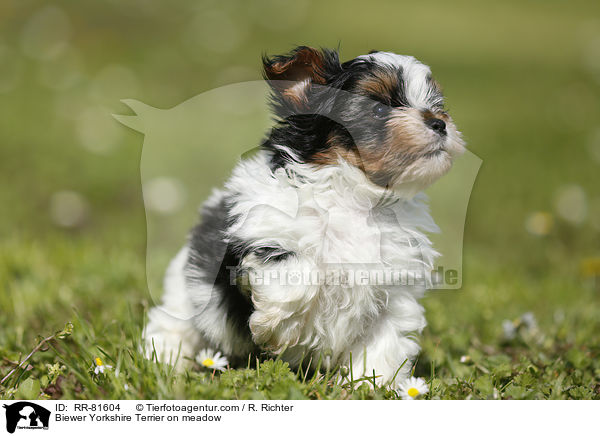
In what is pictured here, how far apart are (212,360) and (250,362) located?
0.17 m

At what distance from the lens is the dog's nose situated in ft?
7.68

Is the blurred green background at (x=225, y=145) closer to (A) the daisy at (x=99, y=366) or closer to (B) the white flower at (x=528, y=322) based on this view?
(B) the white flower at (x=528, y=322)

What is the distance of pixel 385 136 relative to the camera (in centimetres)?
236

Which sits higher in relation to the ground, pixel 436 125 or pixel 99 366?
pixel 436 125

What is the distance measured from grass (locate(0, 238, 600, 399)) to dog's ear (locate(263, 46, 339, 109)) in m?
1.16

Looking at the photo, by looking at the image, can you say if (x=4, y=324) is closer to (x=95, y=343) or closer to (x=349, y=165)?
(x=95, y=343)

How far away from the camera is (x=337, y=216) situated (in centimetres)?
250

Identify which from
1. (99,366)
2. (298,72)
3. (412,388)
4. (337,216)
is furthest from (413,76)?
(99,366)

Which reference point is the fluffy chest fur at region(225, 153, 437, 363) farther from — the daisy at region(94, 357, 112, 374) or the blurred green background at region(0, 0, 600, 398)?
the daisy at region(94, 357, 112, 374)

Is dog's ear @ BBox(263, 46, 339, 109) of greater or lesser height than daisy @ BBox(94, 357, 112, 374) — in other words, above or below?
above

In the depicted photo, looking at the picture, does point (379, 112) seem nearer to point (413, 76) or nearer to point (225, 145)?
point (413, 76)
